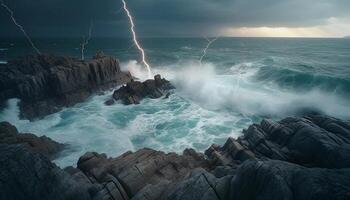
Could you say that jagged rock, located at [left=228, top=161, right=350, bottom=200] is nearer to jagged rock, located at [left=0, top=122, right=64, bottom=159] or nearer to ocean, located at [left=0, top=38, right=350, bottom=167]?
ocean, located at [left=0, top=38, right=350, bottom=167]

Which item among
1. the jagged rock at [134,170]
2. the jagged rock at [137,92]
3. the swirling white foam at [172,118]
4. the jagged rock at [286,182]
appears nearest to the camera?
the jagged rock at [286,182]

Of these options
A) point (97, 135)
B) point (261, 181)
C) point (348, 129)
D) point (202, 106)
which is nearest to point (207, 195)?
point (261, 181)

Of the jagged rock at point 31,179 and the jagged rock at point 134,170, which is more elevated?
the jagged rock at point 31,179

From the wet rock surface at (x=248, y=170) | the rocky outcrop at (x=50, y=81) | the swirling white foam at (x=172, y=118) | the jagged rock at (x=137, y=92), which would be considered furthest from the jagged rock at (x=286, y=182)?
the rocky outcrop at (x=50, y=81)

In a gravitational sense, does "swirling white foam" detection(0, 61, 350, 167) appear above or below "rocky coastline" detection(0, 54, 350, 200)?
below

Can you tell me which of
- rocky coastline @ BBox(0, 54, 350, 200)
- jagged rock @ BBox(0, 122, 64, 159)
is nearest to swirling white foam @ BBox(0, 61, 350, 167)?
jagged rock @ BBox(0, 122, 64, 159)

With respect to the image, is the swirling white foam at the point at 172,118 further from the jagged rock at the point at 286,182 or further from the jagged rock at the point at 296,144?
the jagged rock at the point at 286,182
